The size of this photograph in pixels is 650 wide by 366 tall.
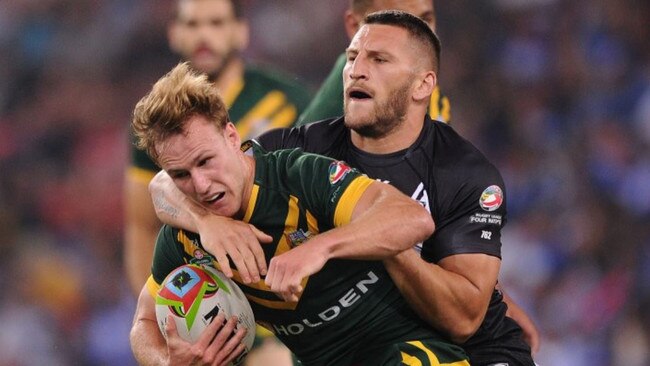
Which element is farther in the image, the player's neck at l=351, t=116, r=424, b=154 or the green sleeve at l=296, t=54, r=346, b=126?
the green sleeve at l=296, t=54, r=346, b=126

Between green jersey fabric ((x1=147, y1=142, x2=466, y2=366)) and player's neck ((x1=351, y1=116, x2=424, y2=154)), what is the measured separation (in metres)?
0.35

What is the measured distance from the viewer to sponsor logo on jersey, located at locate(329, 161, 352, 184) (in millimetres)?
2941

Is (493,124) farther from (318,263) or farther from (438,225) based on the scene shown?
(318,263)

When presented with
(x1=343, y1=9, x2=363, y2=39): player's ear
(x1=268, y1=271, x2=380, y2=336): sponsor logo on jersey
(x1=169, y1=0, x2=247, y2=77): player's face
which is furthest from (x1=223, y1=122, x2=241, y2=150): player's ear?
(x1=169, y1=0, x2=247, y2=77): player's face

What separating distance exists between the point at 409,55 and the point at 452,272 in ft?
2.38

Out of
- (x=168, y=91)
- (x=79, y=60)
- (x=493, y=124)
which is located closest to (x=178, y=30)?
(x=79, y=60)

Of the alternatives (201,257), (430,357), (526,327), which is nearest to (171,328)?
(201,257)

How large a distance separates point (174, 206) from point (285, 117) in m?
2.23

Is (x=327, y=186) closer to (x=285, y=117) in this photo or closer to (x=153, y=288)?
(x=153, y=288)

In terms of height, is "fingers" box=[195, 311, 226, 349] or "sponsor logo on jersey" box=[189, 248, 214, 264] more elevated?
"sponsor logo on jersey" box=[189, 248, 214, 264]

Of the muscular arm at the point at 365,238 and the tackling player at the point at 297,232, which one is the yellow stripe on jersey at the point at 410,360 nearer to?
the tackling player at the point at 297,232

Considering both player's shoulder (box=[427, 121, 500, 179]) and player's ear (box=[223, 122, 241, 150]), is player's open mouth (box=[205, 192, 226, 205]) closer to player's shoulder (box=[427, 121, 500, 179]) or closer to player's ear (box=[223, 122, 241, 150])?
player's ear (box=[223, 122, 241, 150])

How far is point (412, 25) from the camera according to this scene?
11.5ft

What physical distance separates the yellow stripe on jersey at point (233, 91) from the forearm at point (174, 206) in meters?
1.93
